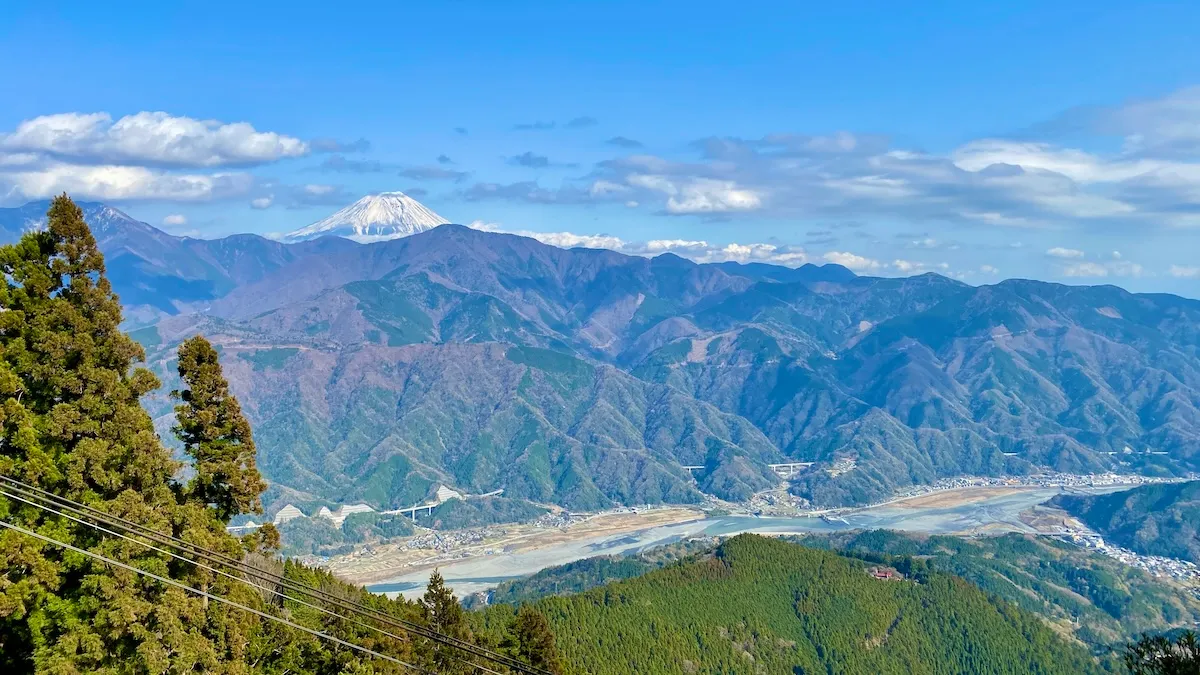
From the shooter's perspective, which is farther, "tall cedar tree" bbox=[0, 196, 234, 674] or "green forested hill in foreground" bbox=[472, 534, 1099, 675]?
"green forested hill in foreground" bbox=[472, 534, 1099, 675]

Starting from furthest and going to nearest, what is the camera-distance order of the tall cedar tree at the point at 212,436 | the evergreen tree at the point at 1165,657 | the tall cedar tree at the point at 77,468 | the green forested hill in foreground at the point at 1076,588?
1. the green forested hill in foreground at the point at 1076,588
2. the tall cedar tree at the point at 212,436
3. the tall cedar tree at the point at 77,468
4. the evergreen tree at the point at 1165,657

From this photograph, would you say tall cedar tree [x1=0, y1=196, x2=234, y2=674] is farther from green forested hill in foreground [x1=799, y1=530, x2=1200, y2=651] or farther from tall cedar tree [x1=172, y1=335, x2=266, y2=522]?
green forested hill in foreground [x1=799, y1=530, x2=1200, y2=651]

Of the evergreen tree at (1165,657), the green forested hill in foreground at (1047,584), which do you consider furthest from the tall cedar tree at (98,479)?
the green forested hill in foreground at (1047,584)

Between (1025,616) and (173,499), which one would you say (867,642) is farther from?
(173,499)

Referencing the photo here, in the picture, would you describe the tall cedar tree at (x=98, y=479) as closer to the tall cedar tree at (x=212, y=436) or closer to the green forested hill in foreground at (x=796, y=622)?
the tall cedar tree at (x=212, y=436)

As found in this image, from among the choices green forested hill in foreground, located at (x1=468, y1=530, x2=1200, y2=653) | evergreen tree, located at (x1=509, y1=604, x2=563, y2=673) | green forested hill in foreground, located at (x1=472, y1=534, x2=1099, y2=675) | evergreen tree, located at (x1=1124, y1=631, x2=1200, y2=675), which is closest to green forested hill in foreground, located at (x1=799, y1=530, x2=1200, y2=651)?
green forested hill in foreground, located at (x1=468, y1=530, x2=1200, y2=653)

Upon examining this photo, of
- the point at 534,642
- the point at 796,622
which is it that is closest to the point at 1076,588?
the point at 796,622

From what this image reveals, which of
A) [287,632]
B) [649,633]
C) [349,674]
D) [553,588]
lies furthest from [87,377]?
[553,588]
